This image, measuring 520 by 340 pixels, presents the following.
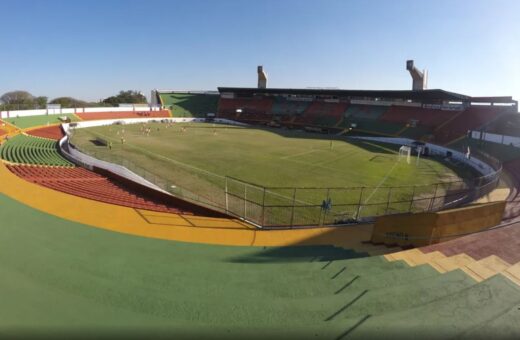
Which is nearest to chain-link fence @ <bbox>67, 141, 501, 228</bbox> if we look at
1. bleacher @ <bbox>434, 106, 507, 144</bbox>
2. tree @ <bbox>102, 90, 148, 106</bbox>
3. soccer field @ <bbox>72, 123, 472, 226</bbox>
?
soccer field @ <bbox>72, 123, 472, 226</bbox>

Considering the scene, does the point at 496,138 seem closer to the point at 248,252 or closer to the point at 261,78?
the point at 248,252

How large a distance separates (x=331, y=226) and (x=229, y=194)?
29.3 feet

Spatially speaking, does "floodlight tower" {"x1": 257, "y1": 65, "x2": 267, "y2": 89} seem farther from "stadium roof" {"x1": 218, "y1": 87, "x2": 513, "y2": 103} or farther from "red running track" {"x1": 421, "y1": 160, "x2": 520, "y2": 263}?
"red running track" {"x1": 421, "y1": 160, "x2": 520, "y2": 263}

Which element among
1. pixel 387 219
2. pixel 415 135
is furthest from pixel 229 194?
pixel 415 135

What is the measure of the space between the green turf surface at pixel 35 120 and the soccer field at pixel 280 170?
14.8 metres

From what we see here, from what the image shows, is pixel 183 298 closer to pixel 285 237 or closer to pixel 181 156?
pixel 285 237

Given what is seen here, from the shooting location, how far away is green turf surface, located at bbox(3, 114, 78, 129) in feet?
183

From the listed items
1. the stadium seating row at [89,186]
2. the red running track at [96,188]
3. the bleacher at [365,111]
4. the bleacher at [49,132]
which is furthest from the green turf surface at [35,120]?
the bleacher at [365,111]

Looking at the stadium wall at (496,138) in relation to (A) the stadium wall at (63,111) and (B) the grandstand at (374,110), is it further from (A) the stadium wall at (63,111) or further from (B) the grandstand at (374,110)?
(A) the stadium wall at (63,111)

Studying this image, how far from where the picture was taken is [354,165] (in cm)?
3497

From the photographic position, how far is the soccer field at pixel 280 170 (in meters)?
22.5

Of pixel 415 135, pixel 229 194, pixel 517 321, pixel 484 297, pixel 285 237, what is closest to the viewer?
pixel 517 321

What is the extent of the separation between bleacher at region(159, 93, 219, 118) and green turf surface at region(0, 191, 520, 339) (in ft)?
275

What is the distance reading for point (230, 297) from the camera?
24.3 feet
